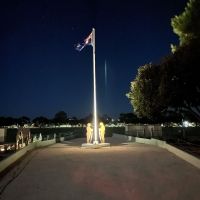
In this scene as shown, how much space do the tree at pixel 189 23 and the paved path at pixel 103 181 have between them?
19472 millimetres

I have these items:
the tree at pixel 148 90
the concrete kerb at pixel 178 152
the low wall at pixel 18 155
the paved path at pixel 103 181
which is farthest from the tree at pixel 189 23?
the paved path at pixel 103 181

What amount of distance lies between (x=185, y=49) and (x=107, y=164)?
1826cm

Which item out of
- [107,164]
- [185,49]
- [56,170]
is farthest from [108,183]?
[185,49]

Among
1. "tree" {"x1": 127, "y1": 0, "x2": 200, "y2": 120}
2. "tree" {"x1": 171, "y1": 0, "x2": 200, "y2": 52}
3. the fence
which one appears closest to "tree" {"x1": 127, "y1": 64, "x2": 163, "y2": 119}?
"tree" {"x1": 127, "y1": 0, "x2": 200, "y2": 120}

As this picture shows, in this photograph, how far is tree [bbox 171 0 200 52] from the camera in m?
35.5

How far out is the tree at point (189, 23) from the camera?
1399 inches

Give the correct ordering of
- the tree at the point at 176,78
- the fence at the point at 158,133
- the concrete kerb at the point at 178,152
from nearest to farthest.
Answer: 1. the concrete kerb at the point at 178,152
2. the tree at the point at 176,78
3. the fence at the point at 158,133

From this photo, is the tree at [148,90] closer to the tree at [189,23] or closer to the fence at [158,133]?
the tree at [189,23]

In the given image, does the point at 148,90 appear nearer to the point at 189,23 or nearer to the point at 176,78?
the point at 176,78

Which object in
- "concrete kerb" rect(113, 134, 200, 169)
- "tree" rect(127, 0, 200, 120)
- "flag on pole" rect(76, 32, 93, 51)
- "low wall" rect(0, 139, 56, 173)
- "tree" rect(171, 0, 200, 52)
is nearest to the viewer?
"low wall" rect(0, 139, 56, 173)

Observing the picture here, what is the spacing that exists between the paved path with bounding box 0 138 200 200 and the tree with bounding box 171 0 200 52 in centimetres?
1947

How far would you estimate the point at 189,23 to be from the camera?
119ft

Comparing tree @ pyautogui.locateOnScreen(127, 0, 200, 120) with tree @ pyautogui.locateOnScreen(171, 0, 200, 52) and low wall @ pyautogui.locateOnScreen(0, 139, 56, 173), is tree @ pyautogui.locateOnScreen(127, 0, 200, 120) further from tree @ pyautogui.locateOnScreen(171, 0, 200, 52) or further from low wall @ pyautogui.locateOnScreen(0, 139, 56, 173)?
low wall @ pyautogui.locateOnScreen(0, 139, 56, 173)

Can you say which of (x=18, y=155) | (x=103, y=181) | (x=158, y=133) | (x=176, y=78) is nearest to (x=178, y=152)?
(x=18, y=155)
